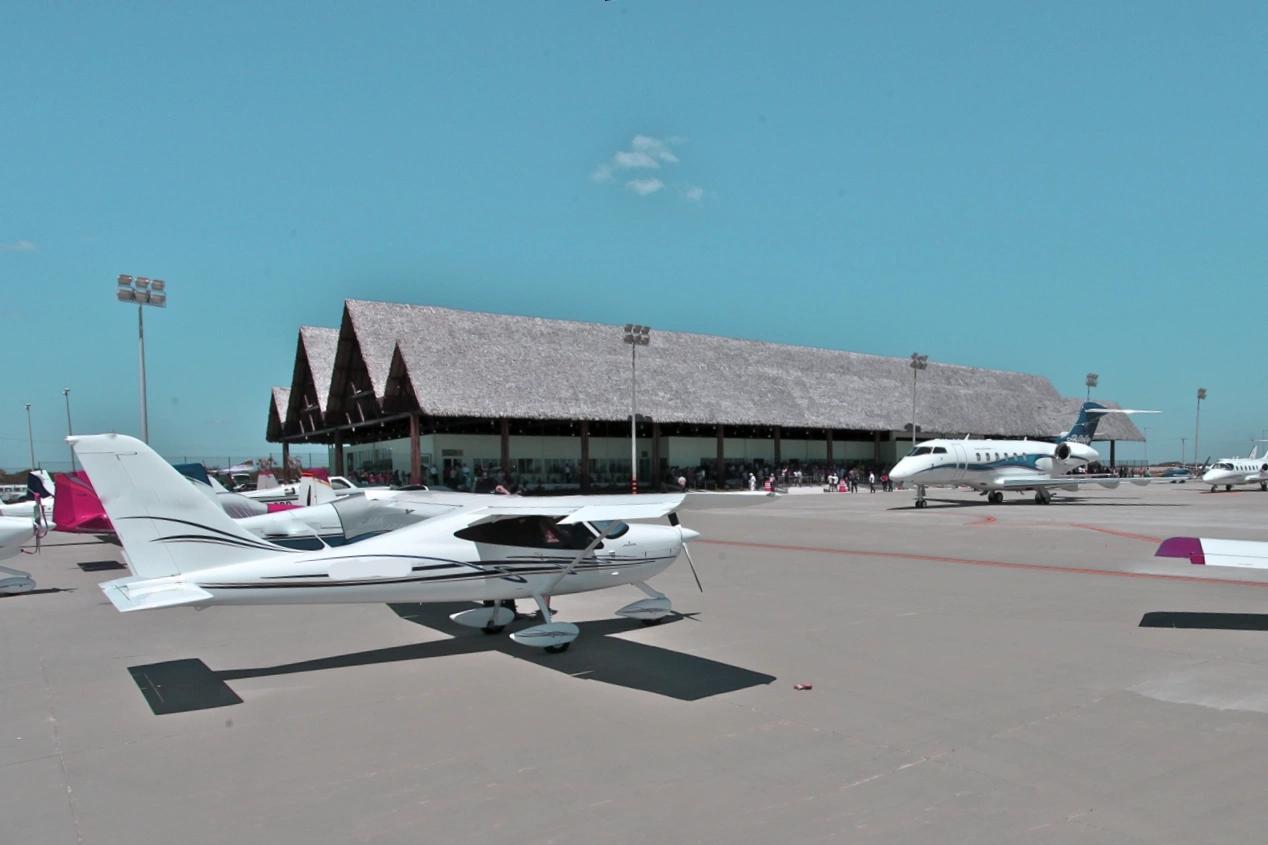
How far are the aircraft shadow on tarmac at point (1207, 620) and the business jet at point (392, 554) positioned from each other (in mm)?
6263

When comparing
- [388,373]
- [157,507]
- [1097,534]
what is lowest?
[1097,534]

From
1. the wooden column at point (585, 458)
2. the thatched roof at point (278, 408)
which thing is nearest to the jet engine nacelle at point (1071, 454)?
the wooden column at point (585, 458)

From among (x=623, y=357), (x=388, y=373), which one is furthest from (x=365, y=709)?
(x=623, y=357)

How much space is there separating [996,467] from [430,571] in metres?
35.0

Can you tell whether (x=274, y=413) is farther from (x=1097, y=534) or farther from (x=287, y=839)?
(x=287, y=839)

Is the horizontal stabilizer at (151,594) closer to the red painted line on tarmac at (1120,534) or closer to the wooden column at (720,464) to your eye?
the red painted line on tarmac at (1120,534)

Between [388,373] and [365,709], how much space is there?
130 feet

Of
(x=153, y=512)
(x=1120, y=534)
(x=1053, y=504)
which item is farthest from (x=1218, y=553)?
(x=1053, y=504)

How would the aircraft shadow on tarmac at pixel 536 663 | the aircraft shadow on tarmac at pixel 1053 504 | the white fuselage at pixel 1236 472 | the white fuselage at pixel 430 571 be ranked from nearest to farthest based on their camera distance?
the aircraft shadow on tarmac at pixel 536 663 < the white fuselage at pixel 430 571 < the aircraft shadow on tarmac at pixel 1053 504 < the white fuselage at pixel 1236 472

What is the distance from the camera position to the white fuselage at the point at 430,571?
28.6ft

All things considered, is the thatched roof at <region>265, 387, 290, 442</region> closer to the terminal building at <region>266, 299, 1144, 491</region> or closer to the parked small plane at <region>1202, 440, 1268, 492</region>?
the terminal building at <region>266, 299, 1144, 491</region>

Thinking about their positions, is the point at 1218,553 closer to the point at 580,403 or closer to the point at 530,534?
the point at 530,534

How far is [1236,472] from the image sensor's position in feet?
174

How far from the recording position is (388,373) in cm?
4566
